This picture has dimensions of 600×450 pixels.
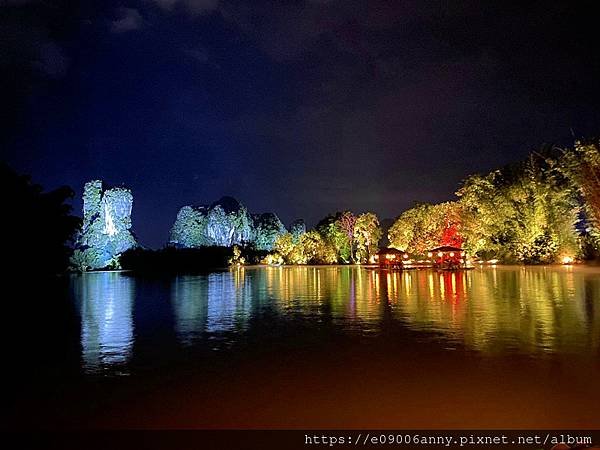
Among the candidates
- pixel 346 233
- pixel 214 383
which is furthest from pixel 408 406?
pixel 346 233

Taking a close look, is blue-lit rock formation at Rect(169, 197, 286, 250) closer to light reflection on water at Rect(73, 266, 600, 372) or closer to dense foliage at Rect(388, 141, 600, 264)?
dense foliage at Rect(388, 141, 600, 264)

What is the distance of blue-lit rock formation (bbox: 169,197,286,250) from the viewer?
83.8 metres

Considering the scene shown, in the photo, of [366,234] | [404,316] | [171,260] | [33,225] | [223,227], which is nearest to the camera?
[404,316]

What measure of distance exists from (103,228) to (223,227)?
29.0 meters

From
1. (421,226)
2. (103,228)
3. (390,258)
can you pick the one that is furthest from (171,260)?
(390,258)

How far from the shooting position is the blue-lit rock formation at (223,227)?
8375 centimetres

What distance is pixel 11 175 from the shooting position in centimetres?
1866

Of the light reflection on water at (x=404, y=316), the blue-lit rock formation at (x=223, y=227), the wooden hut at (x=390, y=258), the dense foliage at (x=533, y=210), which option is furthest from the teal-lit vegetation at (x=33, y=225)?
the blue-lit rock formation at (x=223, y=227)

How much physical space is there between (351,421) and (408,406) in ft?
2.41

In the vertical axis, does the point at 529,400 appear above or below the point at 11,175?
below

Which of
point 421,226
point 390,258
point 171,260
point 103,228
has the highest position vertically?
point 103,228

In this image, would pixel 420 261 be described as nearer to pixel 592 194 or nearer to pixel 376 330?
pixel 592 194

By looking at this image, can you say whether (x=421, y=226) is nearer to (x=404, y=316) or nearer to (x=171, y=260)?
(x=171, y=260)

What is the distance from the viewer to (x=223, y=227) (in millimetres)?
90688
